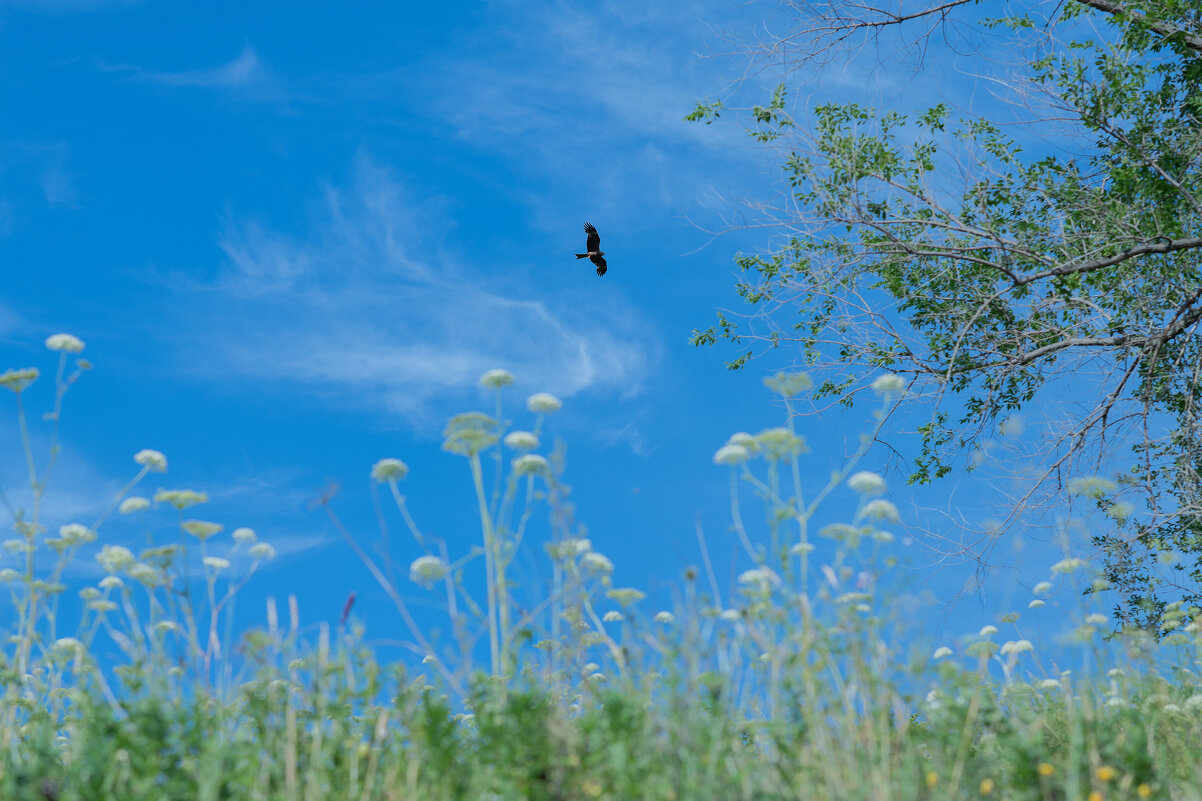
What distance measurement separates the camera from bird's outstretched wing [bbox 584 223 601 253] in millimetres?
10406

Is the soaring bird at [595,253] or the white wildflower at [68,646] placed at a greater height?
the soaring bird at [595,253]

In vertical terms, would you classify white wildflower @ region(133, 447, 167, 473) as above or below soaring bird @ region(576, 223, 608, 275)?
below

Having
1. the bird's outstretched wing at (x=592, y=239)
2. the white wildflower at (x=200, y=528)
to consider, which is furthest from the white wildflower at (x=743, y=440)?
the bird's outstretched wing at (x=592, y=239)

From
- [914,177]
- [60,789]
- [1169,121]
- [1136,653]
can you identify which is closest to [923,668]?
[1136,653]

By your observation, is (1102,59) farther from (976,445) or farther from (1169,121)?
(976,445)

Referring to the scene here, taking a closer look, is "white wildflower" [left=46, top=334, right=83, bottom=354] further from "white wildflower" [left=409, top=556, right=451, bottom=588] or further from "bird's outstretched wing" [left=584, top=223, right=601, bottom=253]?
"bird's outstretched wing" [left=584, top=223, right=601, bottom=253]

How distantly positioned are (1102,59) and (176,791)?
33.7 feet

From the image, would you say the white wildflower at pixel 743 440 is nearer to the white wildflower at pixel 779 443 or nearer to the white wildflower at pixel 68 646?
the white wildflower at pixel 779 443

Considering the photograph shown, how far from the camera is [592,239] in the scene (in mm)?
10594

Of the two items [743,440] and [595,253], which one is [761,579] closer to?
[743,440]

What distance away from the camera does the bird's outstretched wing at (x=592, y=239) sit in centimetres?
1041

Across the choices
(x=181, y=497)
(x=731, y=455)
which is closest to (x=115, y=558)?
(x=181, y=497)

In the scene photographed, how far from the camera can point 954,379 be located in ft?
35.3

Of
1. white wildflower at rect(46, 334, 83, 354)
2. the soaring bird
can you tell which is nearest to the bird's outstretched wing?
the soaring bird
